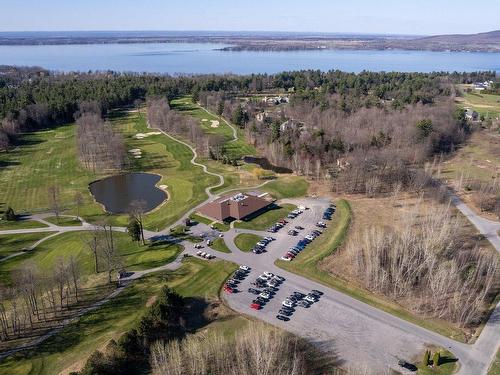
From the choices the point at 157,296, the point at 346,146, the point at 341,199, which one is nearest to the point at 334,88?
the point at 346,146

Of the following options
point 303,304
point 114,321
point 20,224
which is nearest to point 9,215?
point 20,224

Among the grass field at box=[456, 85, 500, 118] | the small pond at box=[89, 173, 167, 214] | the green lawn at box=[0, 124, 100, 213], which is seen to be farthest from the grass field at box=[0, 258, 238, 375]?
the grass field at box=[456, 85, 500, 118]

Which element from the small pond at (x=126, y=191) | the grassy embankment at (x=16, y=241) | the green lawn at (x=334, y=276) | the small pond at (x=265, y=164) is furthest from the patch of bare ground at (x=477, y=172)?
the grassy embankment at (x=16, y=241)

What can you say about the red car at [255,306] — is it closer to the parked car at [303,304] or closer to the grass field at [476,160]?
the parked car at [303,304]

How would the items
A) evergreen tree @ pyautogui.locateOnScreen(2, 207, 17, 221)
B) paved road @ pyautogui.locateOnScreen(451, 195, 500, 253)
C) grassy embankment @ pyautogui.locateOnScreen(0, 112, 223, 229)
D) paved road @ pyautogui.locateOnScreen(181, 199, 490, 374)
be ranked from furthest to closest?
1. grassy embankment @ pyautogui.locateOnScreen(0, 112, 223, 229)
2. evergreen tree @ pyautogui.locateOnScreen(2, 207, 17, 221)
3. paved road @ pyautogui.locateOnScreen(451, 195, 500, 253)
4. paved road @ pyautogui.locateOnScreen(181, 199, 490, 374)

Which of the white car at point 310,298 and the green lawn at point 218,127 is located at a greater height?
the green lawn at point 218,127

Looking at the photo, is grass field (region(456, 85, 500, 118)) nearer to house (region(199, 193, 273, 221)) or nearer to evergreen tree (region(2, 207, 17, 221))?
house (region(199, 193, 273, 221))
